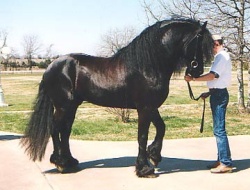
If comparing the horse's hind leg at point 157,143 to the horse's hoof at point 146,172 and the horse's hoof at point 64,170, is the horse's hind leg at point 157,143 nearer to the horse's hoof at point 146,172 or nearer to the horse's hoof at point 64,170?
the horse's hoof at point 146,172

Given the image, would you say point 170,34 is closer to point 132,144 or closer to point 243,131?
point 132,144

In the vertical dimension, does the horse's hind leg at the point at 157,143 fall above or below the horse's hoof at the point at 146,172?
above

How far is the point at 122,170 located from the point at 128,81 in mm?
1324

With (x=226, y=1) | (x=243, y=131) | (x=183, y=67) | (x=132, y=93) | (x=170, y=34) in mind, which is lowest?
(x=243, y=131)

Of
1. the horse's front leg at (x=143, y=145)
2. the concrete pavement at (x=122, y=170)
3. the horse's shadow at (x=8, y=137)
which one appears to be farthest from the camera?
the horse's shadow at (x=8, y=137)

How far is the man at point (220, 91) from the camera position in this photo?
201 inches

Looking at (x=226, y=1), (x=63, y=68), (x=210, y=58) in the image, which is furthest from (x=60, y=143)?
(x=226, y=1)

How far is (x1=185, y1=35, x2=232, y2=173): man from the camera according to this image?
16.7ft

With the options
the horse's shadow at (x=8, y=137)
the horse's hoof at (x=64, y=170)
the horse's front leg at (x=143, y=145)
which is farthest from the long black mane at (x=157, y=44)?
the horse's shadow at (x=8, y=137)

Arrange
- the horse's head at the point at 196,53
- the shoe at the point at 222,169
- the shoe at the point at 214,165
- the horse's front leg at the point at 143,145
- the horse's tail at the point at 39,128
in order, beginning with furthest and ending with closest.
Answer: the shoe at the point at 214,165 → the horse's tail at the point at 39,128 → the shoe at the point at 222,169 → the horse's front leg at the point at 143,145 → the horse's head at the point at 196,53

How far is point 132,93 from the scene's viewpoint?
16.7 ft

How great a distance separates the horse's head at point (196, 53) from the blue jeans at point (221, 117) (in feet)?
1.41

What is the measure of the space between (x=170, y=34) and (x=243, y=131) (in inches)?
203


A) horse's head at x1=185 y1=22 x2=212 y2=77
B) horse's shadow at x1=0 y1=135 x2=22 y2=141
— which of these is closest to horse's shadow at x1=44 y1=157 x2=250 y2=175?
horse's head at x1=185 y1=22 x2=212 y2=77
